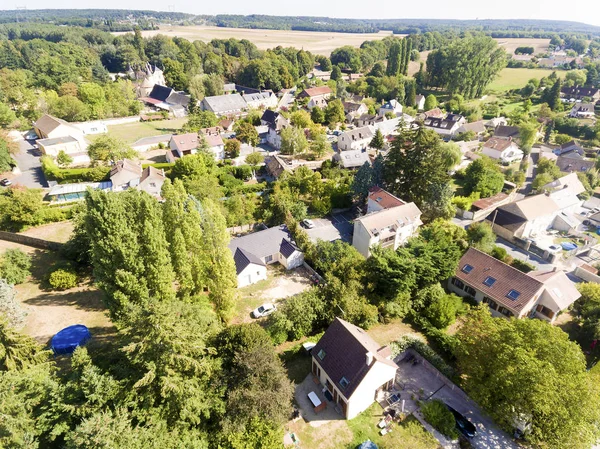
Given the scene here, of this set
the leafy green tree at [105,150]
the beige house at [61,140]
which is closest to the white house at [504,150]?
the leafy green tree at [105,150]

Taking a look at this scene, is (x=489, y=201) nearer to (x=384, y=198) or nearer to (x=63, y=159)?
(x=384, y=198)

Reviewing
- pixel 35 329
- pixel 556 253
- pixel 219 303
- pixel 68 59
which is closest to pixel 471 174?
pixel 556 253

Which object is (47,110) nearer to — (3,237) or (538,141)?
(3,237)

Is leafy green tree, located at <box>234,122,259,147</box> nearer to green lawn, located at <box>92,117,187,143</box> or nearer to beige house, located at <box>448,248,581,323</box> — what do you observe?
green lawn, located at <box>92,117,187,143</box>

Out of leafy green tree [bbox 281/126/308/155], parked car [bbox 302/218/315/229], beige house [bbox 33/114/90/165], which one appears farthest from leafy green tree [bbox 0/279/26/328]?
leafy green tree [bbox 281/126/308/155]

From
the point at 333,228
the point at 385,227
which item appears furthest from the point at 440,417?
the point at 333,228

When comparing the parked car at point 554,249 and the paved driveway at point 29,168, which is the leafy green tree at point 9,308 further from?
the parked car at point 554,249

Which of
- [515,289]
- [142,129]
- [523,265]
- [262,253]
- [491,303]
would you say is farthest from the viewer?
[142,129]
